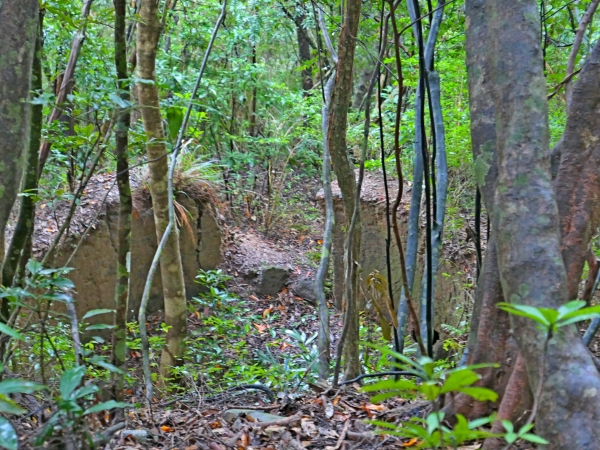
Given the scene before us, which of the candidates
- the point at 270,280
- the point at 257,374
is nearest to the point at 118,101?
the point at 257,374

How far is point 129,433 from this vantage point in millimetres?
2051

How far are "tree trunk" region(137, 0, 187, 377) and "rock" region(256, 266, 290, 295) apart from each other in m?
2.53

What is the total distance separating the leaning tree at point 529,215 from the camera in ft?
4.09

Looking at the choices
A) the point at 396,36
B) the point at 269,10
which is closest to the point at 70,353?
the point at 396,36

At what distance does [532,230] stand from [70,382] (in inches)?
46.9

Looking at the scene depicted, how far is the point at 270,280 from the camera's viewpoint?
24.3ft

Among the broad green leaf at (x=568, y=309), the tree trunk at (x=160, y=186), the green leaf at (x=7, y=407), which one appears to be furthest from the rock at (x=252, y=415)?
the tree trunk at (x=160, y=186)

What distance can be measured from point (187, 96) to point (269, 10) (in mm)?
3199

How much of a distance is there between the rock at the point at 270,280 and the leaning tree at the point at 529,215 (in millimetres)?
5541

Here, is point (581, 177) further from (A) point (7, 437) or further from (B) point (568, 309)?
(A) point (7, 437)

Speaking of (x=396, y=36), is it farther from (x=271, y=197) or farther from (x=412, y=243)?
(x=271, y=197)

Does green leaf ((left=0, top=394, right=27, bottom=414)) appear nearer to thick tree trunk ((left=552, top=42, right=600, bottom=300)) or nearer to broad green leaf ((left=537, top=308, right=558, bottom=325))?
broad green leaf ((left=537, top=308, right=558, bottom=325))

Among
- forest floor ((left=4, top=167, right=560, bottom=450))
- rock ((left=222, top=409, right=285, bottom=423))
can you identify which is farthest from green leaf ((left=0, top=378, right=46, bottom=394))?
rock ((left=222, top=409, right=285, bottom=423))

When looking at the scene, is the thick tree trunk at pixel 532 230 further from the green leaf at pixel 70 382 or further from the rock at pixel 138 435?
the rock at pixel 138 435
